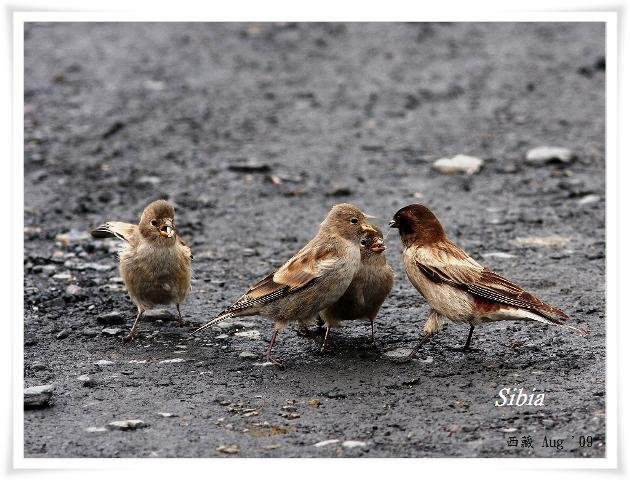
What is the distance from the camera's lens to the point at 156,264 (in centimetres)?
817

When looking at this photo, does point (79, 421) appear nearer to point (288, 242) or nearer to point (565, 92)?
point (288, 242)

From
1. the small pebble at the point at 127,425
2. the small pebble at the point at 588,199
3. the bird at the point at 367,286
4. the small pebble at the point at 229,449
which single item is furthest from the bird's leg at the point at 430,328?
the small pebble at the point at 588,199

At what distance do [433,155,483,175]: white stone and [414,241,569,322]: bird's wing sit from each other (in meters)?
4.42

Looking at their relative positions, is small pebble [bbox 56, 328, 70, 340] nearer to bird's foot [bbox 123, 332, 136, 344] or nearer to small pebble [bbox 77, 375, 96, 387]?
bird's foot [bbox 123, 332, 136, 344]

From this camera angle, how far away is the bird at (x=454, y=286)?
7.30 m

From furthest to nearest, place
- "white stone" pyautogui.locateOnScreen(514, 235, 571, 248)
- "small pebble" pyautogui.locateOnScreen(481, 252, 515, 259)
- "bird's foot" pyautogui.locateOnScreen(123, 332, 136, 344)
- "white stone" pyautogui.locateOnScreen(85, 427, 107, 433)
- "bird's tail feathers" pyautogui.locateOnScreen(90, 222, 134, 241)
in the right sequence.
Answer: "white stone" pyautogui.locateOnScreen(514, 235, 571, 248)
"small pebble" pyautogui.locateOnScreen(481, 252, 515, 259)
"bird's tail feathers" pyautogui.locateOnScreen(90, 222, 134, 241)
"bird's foot" pyautogui.locateOnScreen(123, 332, 136, 344)
"white stone" pyautogui.locateOnScreen(85, 427, 107, 433)

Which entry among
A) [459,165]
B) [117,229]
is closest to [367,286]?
[117,229]

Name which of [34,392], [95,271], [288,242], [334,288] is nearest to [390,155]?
[288,242]

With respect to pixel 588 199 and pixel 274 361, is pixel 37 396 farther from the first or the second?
pixel 588 199

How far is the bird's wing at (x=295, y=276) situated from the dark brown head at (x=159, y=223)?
89cm

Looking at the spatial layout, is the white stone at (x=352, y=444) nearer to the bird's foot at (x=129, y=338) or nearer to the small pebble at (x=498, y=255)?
the bird's foot at (x=129, y=338)

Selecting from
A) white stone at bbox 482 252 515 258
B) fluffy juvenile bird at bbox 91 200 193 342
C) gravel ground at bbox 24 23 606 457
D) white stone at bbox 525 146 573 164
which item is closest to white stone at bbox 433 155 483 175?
gravel ground at bbox 24 23 606 457

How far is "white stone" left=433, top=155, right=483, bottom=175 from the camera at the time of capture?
1223 centimetres

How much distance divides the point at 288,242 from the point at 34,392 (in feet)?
13.0
